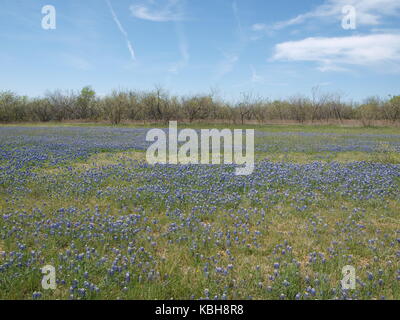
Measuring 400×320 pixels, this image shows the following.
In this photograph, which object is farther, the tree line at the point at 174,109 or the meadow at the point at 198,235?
the tree line at the point at 174,109

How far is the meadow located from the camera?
356cm

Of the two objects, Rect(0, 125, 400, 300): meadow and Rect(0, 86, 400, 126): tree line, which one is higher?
Rect(0, 86, 400, 126): tree line

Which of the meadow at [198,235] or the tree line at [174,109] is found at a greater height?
the tree line at [174,109]

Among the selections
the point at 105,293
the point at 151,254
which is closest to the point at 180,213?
the point at 151,254

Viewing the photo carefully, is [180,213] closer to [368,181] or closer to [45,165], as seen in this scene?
[368,181]

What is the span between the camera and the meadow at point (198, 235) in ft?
11.7

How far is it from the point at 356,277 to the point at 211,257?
2061 millimetres

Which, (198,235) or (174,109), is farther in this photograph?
(174,109)

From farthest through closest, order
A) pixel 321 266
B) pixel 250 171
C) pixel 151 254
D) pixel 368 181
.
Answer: pixel 250 171 → pixel 368 181 → pixel 151 254 → pixel 321 266

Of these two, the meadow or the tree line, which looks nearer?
the meadow

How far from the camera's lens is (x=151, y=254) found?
14.5ft

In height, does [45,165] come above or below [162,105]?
below

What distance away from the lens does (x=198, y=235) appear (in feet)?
16.6

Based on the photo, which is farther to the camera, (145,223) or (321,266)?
(145,223)
